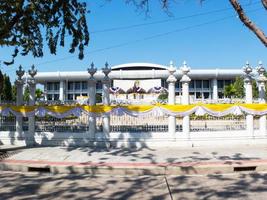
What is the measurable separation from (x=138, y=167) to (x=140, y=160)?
1448mm

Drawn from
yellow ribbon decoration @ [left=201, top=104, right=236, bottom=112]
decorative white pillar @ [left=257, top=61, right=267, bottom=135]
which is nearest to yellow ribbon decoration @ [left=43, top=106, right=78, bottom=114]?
yellow ribbon decoration @ [left=201, top=104, right=236, bottom=112]

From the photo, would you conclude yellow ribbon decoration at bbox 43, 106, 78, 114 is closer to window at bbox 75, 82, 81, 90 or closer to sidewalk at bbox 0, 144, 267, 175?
sidewalk at bbox 0, 144, 267, 175

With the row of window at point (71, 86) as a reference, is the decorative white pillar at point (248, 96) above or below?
below

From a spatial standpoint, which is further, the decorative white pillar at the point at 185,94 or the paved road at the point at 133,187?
the decorative white pillar at the point at 185,94

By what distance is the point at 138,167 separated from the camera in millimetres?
11469

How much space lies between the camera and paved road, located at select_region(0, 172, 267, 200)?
857 centimetres

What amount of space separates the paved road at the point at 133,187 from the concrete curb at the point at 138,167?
1.43ft

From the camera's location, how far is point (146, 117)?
16.2m

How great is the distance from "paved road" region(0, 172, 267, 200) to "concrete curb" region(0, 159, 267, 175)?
436mm

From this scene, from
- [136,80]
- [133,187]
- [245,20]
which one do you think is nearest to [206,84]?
[136,80]

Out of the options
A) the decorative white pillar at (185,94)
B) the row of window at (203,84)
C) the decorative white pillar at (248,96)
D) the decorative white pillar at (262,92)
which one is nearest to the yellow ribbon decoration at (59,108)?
the decorative white pillar at (185,94)

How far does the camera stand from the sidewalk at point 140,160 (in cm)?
1141

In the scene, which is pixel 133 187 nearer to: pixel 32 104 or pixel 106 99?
pixel 106 99

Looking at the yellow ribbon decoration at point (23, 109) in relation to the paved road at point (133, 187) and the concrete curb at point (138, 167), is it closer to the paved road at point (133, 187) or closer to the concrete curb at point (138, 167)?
the concrete curb at point (138, 167)
